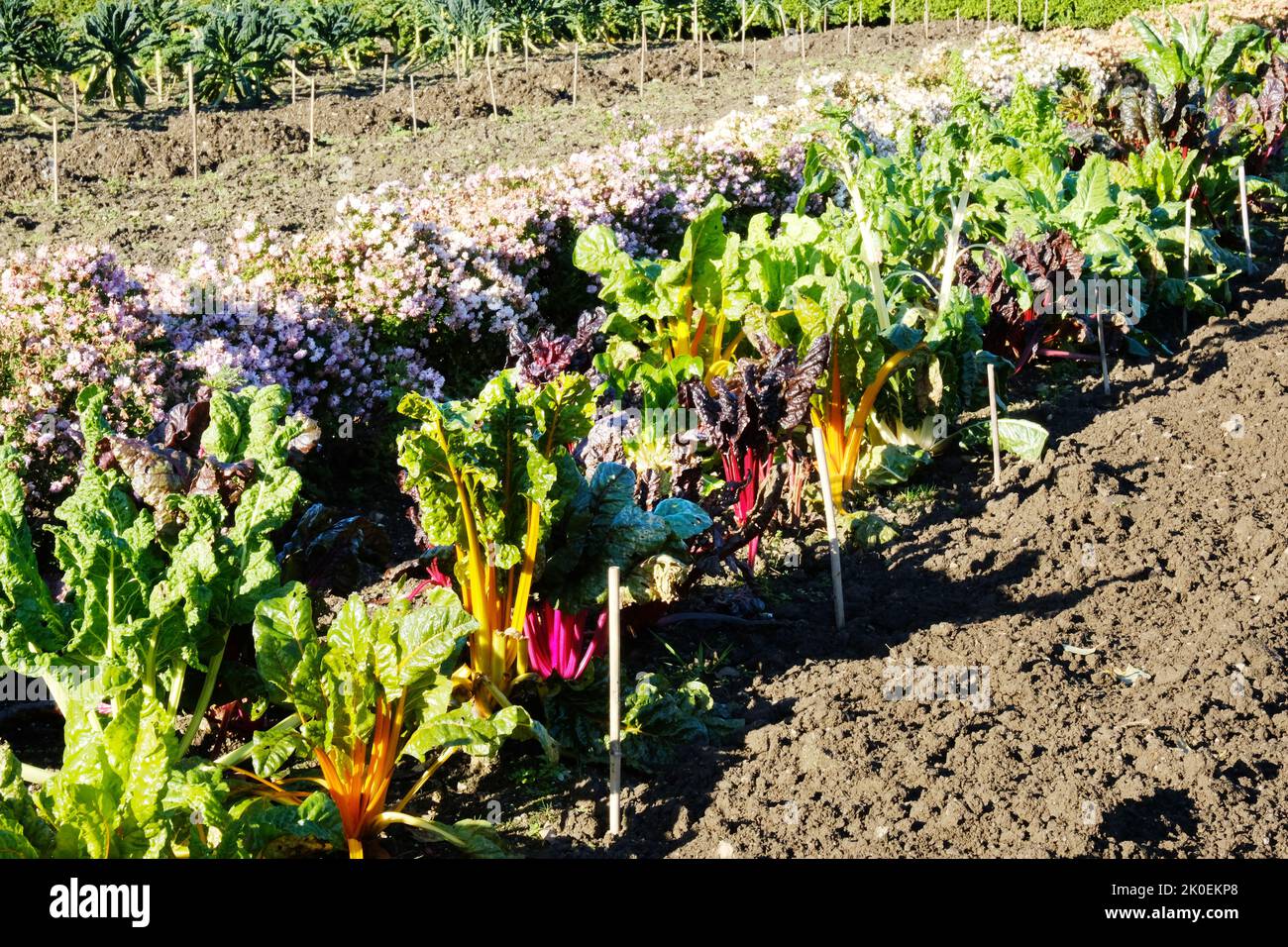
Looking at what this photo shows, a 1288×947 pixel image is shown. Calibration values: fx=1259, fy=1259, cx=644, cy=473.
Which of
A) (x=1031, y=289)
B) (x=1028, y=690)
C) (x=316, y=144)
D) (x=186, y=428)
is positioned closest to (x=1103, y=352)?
(x=1031, y=289)

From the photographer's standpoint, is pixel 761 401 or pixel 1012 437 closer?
pixel 761 401

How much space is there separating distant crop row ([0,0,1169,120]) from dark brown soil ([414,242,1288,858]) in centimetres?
930

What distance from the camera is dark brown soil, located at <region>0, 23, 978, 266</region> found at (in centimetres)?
891

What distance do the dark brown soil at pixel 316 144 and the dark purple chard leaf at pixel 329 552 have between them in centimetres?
491

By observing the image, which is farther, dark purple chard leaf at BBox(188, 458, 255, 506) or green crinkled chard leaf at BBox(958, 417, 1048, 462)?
green crinkled chard leaf at BBox(958, 417, 1048, 462)

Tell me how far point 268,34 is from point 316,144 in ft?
11.1

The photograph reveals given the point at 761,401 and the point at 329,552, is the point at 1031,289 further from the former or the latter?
the point at 329,552

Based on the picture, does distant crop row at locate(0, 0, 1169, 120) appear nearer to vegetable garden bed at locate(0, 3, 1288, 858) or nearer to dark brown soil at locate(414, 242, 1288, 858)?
vegetable garden bed at locate(0, 3, 1288, 858)

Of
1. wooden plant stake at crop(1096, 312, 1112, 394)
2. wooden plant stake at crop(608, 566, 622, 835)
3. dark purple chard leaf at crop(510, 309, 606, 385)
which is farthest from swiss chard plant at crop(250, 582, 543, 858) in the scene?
wooden plant stake at crop(1096, 312, 1112, 394)

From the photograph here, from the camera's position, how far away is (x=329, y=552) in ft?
11.5

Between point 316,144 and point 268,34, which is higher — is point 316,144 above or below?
below

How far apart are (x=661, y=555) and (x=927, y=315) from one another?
2.27m

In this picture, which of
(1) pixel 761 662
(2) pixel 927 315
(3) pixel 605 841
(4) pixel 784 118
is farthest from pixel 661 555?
(4) pixel 784 118

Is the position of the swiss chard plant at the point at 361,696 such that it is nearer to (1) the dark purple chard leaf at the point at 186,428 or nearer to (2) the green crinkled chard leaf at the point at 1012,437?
(1) the dark purple chard leaf at the point at 186,428
